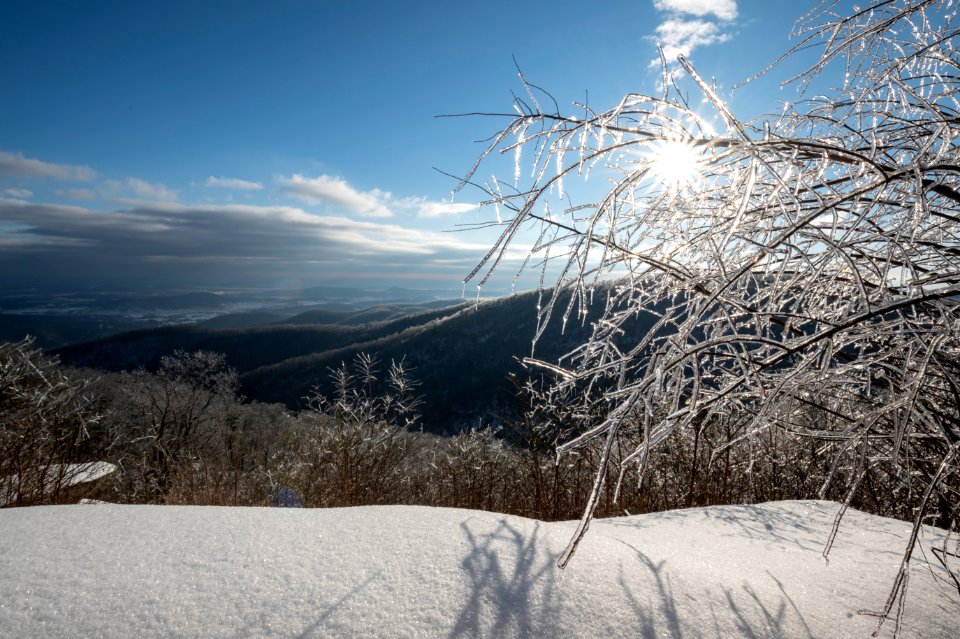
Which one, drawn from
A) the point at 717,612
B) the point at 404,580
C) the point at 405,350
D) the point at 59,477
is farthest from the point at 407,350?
the point at 717,612

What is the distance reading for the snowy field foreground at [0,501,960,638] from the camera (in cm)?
128

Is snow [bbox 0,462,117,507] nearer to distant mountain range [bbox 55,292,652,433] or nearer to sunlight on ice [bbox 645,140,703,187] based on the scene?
sunlight on ice [bbox 645,140,703,187]

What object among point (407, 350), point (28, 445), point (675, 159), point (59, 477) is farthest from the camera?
point (407, 350)

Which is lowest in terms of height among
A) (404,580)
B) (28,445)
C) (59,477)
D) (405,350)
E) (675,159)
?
(405,350)

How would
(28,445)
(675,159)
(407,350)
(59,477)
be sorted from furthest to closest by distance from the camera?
(407,350), (28,445), (59,477), (675,159)

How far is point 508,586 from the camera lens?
1479mm

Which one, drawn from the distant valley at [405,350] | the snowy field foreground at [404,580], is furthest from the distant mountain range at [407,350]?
the snowy field foreground at [404,580]

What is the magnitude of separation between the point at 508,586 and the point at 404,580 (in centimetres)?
32

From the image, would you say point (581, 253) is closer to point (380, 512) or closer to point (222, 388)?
point (380, 512)

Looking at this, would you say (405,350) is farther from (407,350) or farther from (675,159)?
(675,159)

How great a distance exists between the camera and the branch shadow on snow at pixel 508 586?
4.28 feet

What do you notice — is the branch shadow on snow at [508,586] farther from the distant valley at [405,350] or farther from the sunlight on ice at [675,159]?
the distant valley at [405,350]

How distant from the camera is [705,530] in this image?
2.39 m

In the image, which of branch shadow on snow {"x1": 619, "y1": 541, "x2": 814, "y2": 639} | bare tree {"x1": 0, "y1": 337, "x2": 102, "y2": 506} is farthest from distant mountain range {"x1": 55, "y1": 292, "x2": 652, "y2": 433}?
branch shadow on snow {"x1": 619, "y1": 541, "x2": 814, "y2": 639}
